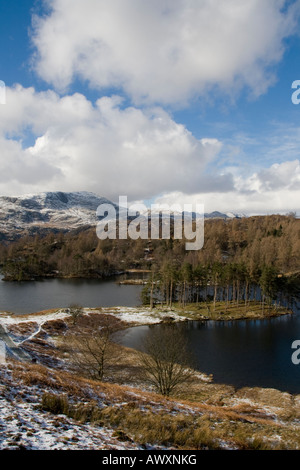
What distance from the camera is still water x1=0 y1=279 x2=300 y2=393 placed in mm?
38406

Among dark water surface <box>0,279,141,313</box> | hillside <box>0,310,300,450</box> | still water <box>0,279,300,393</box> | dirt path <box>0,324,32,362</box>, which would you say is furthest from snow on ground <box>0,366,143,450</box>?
A: dark water surface <box>0,279,141,313</box>

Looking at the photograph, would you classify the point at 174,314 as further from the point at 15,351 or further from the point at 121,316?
the point at 15,351

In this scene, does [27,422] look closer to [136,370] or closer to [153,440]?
[153,440]

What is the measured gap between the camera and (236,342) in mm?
52094

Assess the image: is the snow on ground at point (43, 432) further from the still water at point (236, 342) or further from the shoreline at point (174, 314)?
the shoreline at point (174, 314)

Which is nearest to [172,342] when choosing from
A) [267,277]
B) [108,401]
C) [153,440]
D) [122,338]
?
[108,401]

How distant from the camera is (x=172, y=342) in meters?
29.6

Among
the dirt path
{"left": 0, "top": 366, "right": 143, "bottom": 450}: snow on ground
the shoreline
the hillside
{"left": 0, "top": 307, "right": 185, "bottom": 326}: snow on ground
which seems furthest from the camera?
the shoreline

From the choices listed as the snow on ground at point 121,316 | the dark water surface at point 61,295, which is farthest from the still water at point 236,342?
the snow on ground at point 121,316

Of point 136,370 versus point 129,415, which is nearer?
point 129,415

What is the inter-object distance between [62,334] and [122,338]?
39.2ft

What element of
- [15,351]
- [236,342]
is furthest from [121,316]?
[15,351]

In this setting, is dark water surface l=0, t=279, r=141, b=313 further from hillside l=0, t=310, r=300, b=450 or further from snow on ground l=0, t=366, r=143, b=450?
snow on ground l=0, t=366, r=143, b=450
